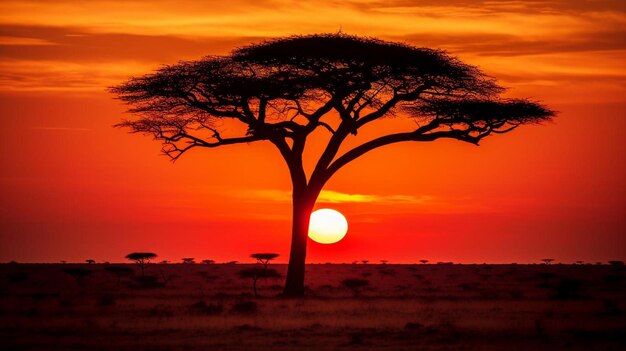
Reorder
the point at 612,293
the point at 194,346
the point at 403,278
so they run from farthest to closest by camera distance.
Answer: the point at 403,278 → the point at 612,293 → the point at 194,346

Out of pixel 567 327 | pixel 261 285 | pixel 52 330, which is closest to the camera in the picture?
pixel 52 330

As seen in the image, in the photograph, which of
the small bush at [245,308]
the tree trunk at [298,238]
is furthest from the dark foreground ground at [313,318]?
the tree trunk at [298,238]

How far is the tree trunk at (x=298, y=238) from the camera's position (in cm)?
3738

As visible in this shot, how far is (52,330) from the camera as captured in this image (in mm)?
26328

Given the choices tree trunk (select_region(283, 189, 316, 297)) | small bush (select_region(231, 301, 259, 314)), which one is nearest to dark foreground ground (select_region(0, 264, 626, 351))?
small bush (select_region(231, 301, 259, 314))

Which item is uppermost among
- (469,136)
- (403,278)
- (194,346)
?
(469,136)

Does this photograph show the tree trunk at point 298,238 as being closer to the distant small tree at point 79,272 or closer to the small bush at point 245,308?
the small bush at point 245,308

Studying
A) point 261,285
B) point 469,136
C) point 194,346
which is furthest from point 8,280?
point 194,346

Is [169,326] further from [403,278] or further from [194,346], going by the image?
[403,278]

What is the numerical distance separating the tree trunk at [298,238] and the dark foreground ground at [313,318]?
650 millimetres

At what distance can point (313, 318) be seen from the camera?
97.9 feet

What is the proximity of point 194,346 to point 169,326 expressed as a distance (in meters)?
4.08

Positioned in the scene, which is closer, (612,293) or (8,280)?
(612,293)

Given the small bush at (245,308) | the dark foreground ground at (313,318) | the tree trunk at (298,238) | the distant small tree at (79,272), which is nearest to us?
the dark foreground ground at (313,318)
